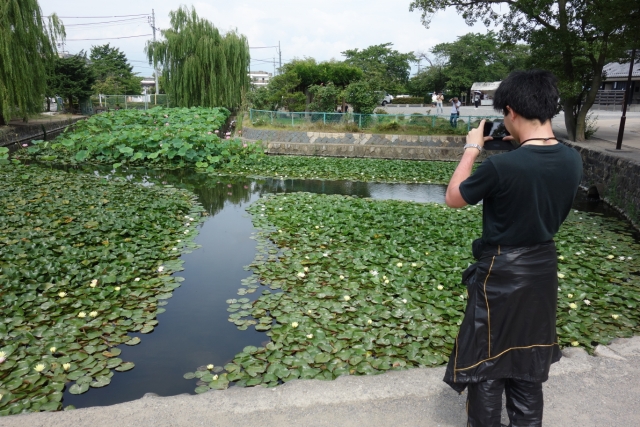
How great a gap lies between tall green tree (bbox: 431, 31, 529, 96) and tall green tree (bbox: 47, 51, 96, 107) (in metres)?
26.2

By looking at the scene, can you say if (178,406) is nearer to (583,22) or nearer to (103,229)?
(103,229)

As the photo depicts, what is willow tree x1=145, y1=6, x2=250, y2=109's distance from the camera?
23500 millimetres

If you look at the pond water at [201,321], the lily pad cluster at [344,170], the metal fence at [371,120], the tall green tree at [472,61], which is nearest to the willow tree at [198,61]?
the metal fence at [371,120]

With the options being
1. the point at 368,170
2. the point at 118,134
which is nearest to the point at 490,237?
the point at 368,170

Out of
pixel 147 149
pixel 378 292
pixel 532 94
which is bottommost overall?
pixel 378 292

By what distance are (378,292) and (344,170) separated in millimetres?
7699

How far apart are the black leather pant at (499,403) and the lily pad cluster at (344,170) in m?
8.99

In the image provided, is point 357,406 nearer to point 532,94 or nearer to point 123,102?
point 532,94

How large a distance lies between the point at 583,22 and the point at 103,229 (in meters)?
13.3

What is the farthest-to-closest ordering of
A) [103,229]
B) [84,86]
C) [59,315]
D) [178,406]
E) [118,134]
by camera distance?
[84,86]
[118,134]
[103,229]
[59,315]
[178,406]

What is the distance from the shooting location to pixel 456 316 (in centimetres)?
404

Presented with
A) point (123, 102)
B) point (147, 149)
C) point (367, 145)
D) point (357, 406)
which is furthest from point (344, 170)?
point (123, 102)

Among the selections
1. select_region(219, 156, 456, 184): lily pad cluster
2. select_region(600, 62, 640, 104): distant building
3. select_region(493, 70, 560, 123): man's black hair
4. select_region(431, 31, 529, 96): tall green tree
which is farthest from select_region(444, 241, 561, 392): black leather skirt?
select_region(431, 31, 529, 96): tall green tree

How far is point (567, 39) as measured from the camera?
42.4 ft
